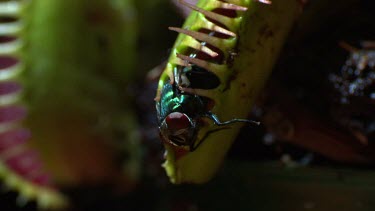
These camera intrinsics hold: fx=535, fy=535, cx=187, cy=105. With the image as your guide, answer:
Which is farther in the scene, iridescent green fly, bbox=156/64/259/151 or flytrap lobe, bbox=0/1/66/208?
flytrap lobe, bbox=0/1/66/208

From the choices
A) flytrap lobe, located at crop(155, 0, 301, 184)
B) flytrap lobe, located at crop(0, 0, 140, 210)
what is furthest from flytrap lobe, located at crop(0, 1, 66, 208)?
flytrap lobe, located at crop(155, 0, 301, 184)

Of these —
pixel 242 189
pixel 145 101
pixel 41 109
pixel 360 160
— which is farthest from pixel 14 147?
pixel 360 160

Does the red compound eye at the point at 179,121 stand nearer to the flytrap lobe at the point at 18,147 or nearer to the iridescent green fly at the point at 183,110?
the iridescent green fly at the point at 183,110

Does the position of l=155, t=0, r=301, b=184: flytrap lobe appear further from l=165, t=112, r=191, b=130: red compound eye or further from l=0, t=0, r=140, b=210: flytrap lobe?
l=0, t=0, r=140, b=210: flytrap lobe

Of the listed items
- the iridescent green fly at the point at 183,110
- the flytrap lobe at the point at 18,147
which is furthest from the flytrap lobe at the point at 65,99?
the iridescent green fly at the point at 183,110

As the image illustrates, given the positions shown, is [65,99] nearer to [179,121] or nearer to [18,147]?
[18,147]

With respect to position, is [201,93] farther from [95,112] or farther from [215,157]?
[95,112]

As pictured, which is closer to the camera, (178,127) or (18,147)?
(178,127)

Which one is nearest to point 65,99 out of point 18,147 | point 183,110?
point 18,147
